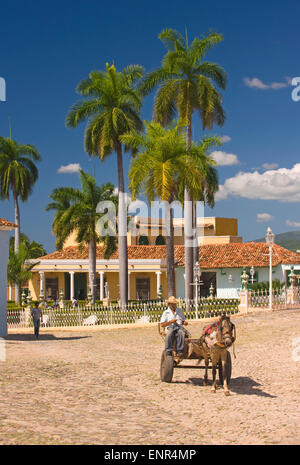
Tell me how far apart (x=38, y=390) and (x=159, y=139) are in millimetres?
16248

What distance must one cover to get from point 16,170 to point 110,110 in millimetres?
16059

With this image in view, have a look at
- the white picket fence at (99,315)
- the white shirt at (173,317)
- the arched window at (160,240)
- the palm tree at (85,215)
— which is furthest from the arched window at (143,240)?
the white shirt at (173,317)

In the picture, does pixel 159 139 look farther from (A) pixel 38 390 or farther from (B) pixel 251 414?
(B) pixel 251 414

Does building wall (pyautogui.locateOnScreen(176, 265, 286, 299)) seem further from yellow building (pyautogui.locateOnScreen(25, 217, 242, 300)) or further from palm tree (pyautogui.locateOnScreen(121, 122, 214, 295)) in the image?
palm tree (pyautogui.locateOnScreen(121, 122, 214, 295))

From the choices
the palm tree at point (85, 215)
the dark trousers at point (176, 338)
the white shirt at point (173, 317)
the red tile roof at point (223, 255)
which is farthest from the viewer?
the red tile roof at point (223, 255)

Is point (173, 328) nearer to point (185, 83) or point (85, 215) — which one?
point (185, 83)

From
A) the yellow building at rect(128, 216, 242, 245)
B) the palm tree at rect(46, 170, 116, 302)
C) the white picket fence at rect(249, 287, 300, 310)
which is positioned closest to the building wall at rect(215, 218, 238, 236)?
the yellow building at rect(128, 216, 242, 245)

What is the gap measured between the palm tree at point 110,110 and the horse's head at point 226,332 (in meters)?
18.2

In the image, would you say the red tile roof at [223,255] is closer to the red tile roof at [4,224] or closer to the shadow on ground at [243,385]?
the red tile roof at [4,224]

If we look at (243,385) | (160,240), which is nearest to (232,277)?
(160,240)

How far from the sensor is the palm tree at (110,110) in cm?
2720

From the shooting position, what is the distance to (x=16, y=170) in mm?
41438

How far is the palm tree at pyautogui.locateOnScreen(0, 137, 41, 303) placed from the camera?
41.7 meters

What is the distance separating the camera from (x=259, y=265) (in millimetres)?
37750
